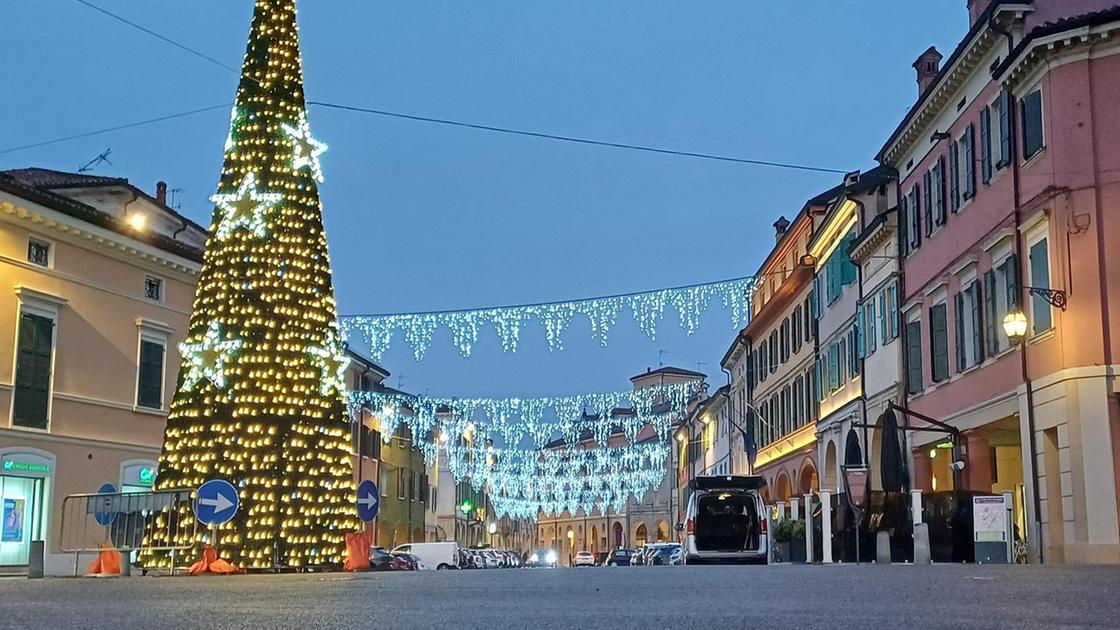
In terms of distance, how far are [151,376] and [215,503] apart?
47.1 feet

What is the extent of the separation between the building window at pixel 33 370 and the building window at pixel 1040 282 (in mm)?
21757

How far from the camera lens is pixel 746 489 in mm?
34312

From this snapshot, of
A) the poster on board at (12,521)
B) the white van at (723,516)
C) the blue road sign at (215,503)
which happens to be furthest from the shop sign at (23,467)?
the white van at (723,516)

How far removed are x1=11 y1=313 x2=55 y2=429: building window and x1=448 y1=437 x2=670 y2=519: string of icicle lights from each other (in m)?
56.7

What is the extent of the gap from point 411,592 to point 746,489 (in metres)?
23.6

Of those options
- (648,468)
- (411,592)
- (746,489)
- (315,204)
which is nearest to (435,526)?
(648,468)

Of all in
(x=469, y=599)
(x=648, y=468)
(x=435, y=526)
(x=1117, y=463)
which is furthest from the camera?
(x=648, y=468)

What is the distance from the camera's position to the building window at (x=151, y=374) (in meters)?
34.3

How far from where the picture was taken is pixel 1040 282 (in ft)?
79.6

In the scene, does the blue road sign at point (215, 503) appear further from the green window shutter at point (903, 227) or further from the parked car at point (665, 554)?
the parked car at point (665, 554)

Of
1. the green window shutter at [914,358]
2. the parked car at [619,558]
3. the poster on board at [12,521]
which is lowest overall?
the parked car at [619,558]

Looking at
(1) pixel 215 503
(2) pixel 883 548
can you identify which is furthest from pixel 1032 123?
(1) pixel 215 503

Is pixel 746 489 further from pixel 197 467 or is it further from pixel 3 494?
pixel 3 494

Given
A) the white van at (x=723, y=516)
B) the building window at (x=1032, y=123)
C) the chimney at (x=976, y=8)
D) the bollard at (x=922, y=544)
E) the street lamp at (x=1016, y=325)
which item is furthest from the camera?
the white van at (x=723, y=516)
